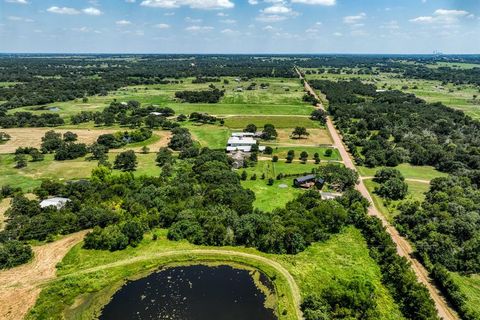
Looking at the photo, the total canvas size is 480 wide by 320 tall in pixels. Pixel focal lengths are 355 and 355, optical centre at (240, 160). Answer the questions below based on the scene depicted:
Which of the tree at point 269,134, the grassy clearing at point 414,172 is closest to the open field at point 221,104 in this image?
the tree at point 269,134

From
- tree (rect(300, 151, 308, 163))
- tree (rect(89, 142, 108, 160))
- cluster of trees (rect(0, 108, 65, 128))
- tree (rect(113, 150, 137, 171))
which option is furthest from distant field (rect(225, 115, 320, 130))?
cluster of trees (rect(0, 108, 65, 128))

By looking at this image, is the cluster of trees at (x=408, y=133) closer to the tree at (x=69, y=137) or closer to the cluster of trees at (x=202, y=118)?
the cluster of trees at (x=202, y=118)

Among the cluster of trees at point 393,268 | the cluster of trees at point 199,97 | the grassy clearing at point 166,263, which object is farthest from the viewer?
the cluster of trees at point 199,97

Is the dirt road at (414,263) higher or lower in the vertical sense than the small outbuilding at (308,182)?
lower

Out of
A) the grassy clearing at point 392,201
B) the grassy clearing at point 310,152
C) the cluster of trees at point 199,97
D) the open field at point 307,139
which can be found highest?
the cluster of trees at point 199,97

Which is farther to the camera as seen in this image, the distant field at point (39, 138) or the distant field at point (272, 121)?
the distant field at point (272, 121)

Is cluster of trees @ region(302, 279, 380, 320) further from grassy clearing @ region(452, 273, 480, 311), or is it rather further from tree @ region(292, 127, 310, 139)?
tree @ region(292, 127, 310, 139)
